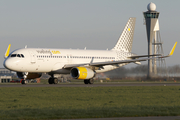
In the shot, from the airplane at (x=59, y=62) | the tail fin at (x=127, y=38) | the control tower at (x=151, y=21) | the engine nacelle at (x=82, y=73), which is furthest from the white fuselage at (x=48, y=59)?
the control tower at (x=151, y=21)

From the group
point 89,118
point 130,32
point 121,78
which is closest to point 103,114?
point 89,118

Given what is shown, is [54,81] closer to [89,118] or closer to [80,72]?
[80,72]

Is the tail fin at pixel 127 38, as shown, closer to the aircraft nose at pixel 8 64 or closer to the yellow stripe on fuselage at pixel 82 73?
the yellow stripe on fuselage at pixel 82 73

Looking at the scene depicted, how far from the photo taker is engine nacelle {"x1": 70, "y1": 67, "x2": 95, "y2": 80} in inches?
1692

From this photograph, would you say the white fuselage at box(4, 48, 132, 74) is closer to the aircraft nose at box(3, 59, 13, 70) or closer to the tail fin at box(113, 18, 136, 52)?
the aircraft nose at box(3, 59, 13, 70)

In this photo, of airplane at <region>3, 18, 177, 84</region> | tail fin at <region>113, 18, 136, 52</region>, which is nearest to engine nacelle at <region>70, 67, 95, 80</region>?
airplane at <region>3, 18, 177, 84</region>

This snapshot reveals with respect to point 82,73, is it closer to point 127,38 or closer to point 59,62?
point 59,62

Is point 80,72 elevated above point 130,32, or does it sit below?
below

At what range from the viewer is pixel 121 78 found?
65375 mm

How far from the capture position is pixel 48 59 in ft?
144

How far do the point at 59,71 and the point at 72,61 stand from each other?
8.49 feet

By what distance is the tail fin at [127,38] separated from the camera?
5591 centimetres

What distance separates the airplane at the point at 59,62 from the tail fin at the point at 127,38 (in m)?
2.84

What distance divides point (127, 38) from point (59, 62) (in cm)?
1641
